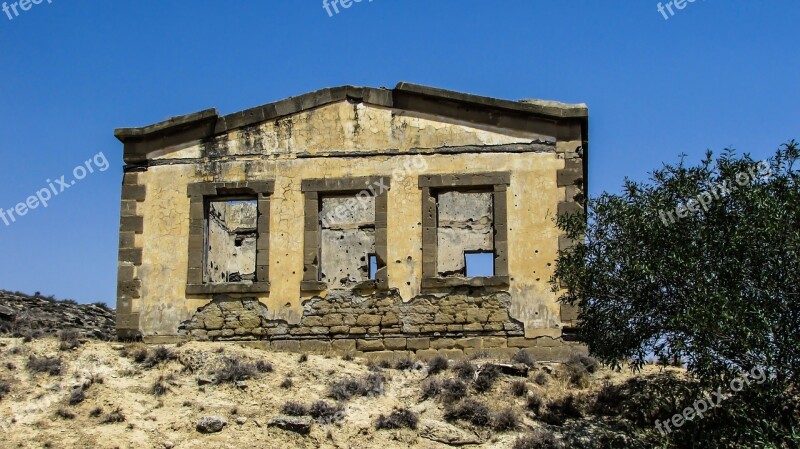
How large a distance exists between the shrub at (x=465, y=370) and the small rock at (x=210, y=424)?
155 inches

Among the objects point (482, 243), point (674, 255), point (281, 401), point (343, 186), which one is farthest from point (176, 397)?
point (674, 255)

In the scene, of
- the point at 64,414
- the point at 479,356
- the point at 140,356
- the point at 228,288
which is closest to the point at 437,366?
the point at 479,356

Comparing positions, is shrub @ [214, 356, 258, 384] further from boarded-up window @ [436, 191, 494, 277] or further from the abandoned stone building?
boarded-up window @ [436, 191, 494, 277]

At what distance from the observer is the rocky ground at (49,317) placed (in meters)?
21.6

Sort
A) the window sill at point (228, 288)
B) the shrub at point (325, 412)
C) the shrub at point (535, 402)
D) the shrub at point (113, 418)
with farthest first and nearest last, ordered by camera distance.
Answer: the window sill at point (228, 288) < the shrub at point (535, 402) < the shrub at point (325, 412) < the shrub at point (113, 418)

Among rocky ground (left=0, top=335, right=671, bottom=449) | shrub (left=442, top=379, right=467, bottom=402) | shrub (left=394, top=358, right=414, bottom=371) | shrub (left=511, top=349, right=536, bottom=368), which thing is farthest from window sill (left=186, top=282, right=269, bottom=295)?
shrub (left=511, top=349, right=536, bottom=368)

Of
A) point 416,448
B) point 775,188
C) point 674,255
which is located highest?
point 775,188

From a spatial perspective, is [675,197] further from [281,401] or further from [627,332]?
[281,401]

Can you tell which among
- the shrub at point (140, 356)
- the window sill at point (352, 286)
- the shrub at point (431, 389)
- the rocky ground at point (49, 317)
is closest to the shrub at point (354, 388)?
the shrub at point (431, 389)

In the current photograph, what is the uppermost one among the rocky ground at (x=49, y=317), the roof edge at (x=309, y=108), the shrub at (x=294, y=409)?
the roof edge at (x=309, y=108)

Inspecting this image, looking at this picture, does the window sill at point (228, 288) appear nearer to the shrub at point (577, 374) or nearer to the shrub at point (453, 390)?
the shrub at point (453, 390)

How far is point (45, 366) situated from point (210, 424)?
370cm

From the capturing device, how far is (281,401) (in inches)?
668

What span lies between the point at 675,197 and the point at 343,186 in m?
6.61
